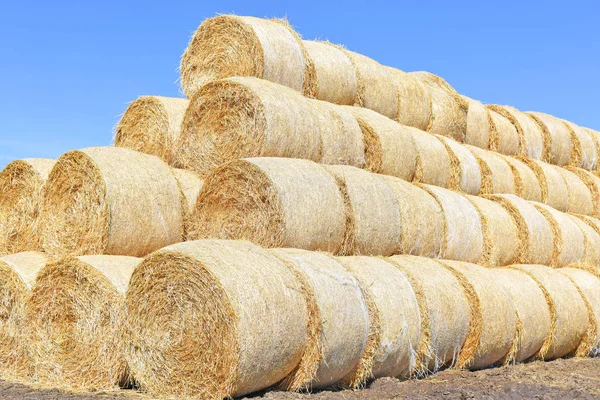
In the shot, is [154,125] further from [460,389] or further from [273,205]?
[460,389]

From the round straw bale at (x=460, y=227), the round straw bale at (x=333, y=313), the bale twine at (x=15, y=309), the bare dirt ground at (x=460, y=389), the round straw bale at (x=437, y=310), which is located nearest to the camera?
the round straw bale at (x=333, y=313)

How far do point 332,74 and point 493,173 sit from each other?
3.01 meters

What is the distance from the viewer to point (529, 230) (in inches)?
367

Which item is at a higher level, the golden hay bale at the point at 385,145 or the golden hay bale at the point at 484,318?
the golden hay bale at the point at 385,145

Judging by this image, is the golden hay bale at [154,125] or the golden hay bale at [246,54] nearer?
the golden hay bale at [246,54]

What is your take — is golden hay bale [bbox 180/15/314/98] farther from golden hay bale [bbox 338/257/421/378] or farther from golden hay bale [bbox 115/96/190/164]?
golden hay bale [bbox 338/257/421/378]

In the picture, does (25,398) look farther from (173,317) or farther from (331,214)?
(331,214)

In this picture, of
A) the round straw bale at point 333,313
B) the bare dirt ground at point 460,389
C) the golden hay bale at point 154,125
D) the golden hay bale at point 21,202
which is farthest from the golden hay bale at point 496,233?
the golden hay bale at point 21,202

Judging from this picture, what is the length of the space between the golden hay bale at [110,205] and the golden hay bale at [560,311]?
4369 mm

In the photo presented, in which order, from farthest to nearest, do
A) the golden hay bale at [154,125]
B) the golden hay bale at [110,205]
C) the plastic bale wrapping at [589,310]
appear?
the plastic bale wrapping at [589,310]
the golden hay bale at [154,125]
the golden hay bale at [110,205]

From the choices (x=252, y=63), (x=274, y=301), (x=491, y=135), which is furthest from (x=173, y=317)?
(x=491, y=135)

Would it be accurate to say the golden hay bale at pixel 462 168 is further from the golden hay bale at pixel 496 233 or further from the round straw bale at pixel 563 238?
the round straw bale at pixel 563 238

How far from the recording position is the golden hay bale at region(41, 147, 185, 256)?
Answer: 6477 millimetres

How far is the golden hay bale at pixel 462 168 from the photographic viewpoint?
9.38 metres
